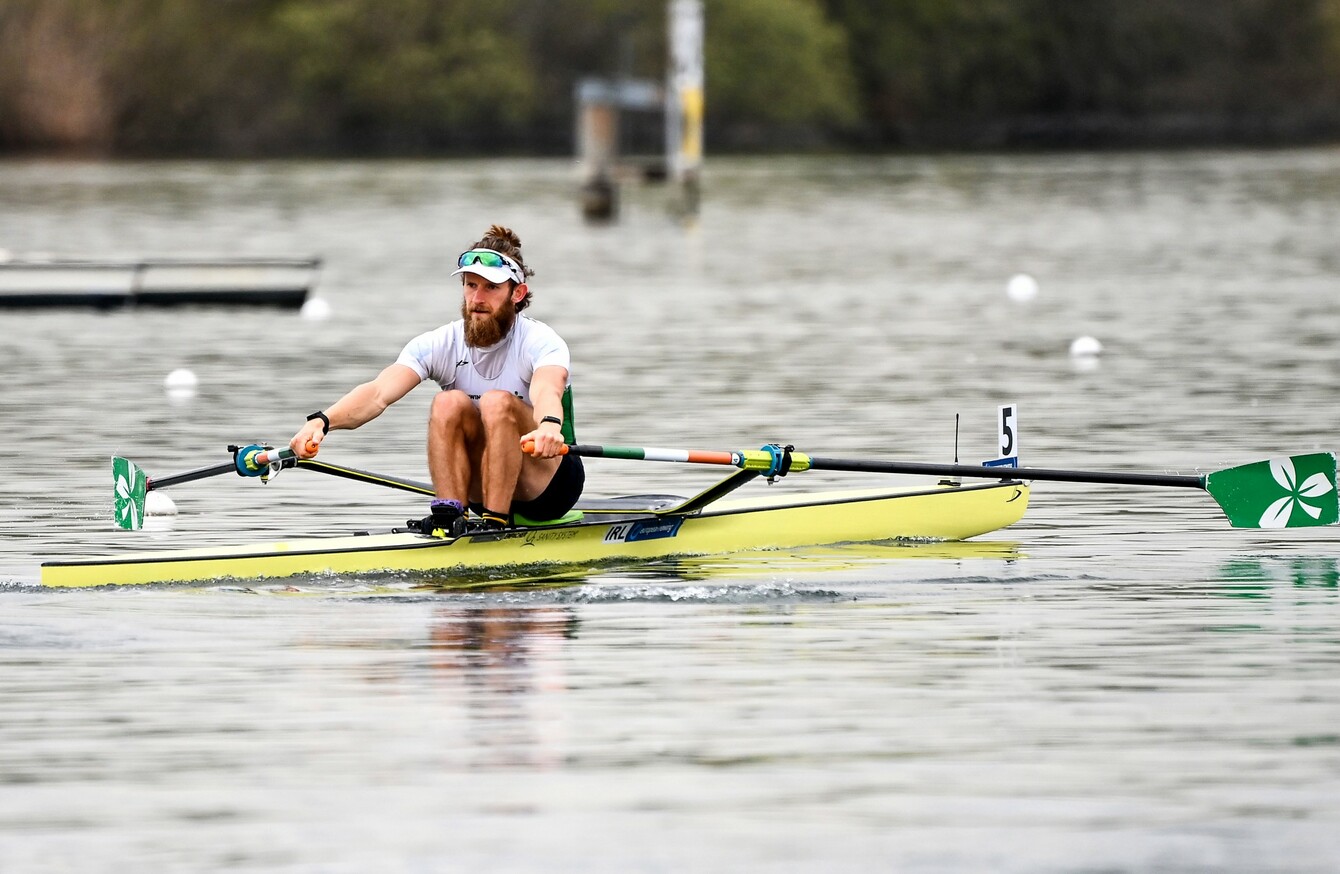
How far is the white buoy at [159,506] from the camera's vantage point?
518 inches

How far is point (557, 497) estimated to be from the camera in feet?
36.5

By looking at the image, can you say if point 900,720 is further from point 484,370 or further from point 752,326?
point 752,326

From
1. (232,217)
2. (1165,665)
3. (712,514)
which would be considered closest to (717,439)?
(712,514)

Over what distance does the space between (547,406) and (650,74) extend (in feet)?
Result: 232

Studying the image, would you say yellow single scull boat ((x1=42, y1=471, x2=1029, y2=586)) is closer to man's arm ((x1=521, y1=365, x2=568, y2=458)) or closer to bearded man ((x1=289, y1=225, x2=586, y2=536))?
bearded man ((x1=289, y1=225, x2=586, y2=536))

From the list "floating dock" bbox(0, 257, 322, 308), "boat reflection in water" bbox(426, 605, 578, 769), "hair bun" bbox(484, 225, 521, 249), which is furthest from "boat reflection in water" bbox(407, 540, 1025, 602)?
"floating dock" bbox(0, 257, 322, 308)

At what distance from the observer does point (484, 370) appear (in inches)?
434

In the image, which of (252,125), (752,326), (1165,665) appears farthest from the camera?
(252,125)

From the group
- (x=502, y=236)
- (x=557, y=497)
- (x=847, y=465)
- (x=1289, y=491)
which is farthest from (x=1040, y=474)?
(x=502, y=236)

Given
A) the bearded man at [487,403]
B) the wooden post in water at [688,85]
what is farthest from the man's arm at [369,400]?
the wooden post in water at [688,85]

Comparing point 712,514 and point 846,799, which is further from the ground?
point 712,514

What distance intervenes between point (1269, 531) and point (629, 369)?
9.07 meters

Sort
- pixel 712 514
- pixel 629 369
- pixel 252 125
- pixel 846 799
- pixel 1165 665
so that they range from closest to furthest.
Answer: pixel 846 799, pixel 1165 665, pixel 712 514, pixel 629 369, pixel 252 125

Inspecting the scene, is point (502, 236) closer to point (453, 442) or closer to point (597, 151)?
point (453, 442)
